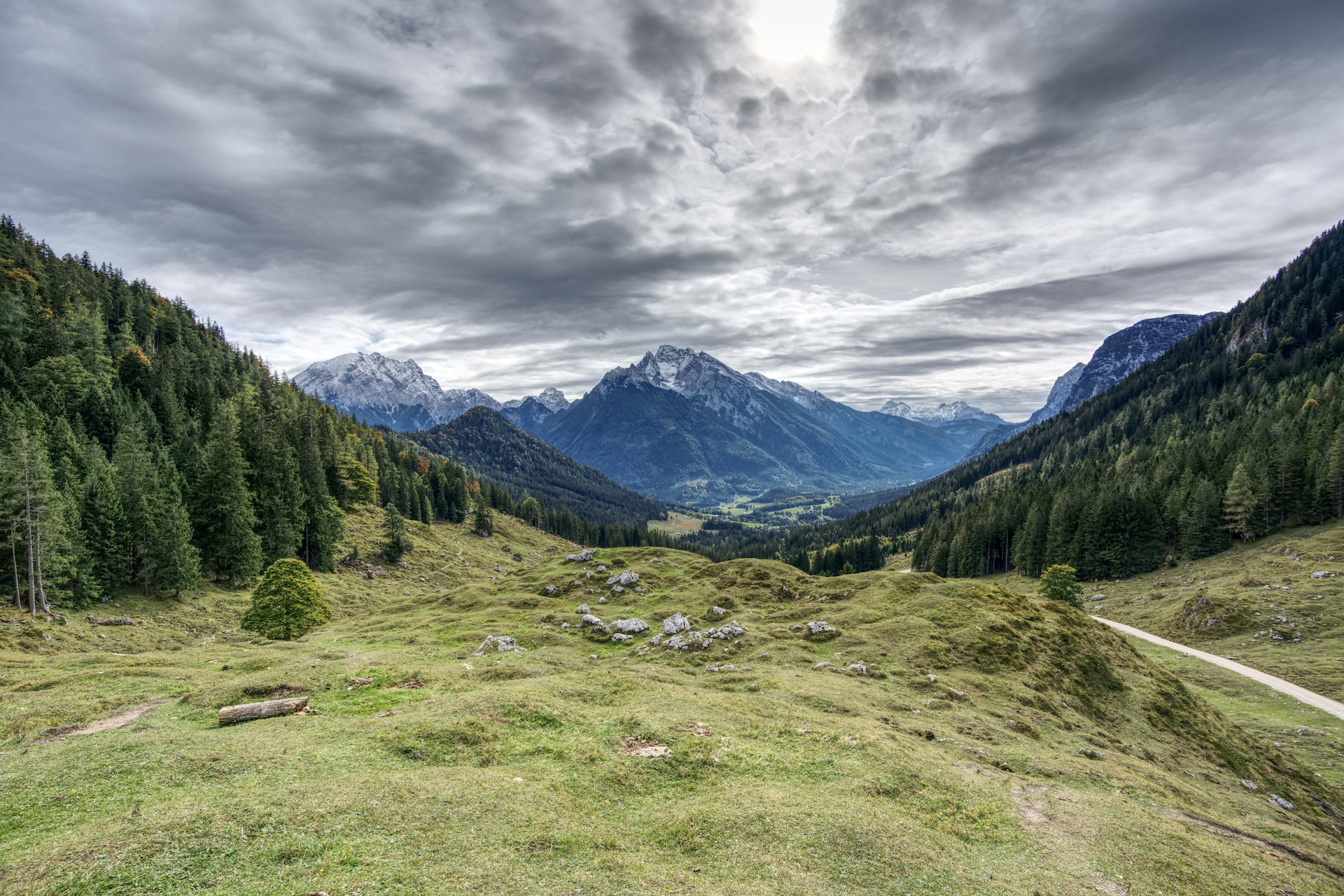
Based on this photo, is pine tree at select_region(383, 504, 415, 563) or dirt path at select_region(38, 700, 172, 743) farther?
pine tree at select_region(383, 504, 415, 563)

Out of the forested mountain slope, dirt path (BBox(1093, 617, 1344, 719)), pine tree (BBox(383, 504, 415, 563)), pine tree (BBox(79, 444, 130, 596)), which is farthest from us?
pine tree (BBox(383, 504, 415, 563))

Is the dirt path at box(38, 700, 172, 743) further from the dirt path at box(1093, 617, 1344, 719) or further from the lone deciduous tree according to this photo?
the lone deciduous tree

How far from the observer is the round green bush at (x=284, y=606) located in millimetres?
50750

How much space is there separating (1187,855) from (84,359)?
15529 centimetres

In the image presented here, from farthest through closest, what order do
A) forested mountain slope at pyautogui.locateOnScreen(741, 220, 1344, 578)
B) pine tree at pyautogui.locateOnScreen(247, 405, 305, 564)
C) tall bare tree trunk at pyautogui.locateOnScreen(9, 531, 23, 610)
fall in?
forested mountain slope at pyautogui.locateOnScreen(741, 220, 1344, 578)
pine tree at pyautogui.locateOnScreen(247, 405, 305, 564)
tall bare tree trunk at pyautogui.locateOnScreen(9, 531, 23, 610)

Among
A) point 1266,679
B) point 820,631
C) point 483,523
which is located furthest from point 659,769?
point 483,523

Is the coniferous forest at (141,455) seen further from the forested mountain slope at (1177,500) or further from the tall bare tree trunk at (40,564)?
the forested mountain slope at (1177,500)

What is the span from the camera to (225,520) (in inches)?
2859

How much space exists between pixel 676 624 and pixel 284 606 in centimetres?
3891

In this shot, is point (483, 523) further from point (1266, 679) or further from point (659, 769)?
point (1266, 679)

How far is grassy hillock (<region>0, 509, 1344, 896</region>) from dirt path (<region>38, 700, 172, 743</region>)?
1.02ft

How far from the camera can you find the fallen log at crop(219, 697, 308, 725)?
26.1 m

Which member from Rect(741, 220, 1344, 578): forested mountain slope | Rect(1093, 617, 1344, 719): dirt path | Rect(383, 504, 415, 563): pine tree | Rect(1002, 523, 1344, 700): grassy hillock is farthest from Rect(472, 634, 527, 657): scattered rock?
Rect(741, 220, 1344, 578): forested mountain slope

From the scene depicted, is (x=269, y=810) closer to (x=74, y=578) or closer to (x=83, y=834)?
(x=83, y=834)
